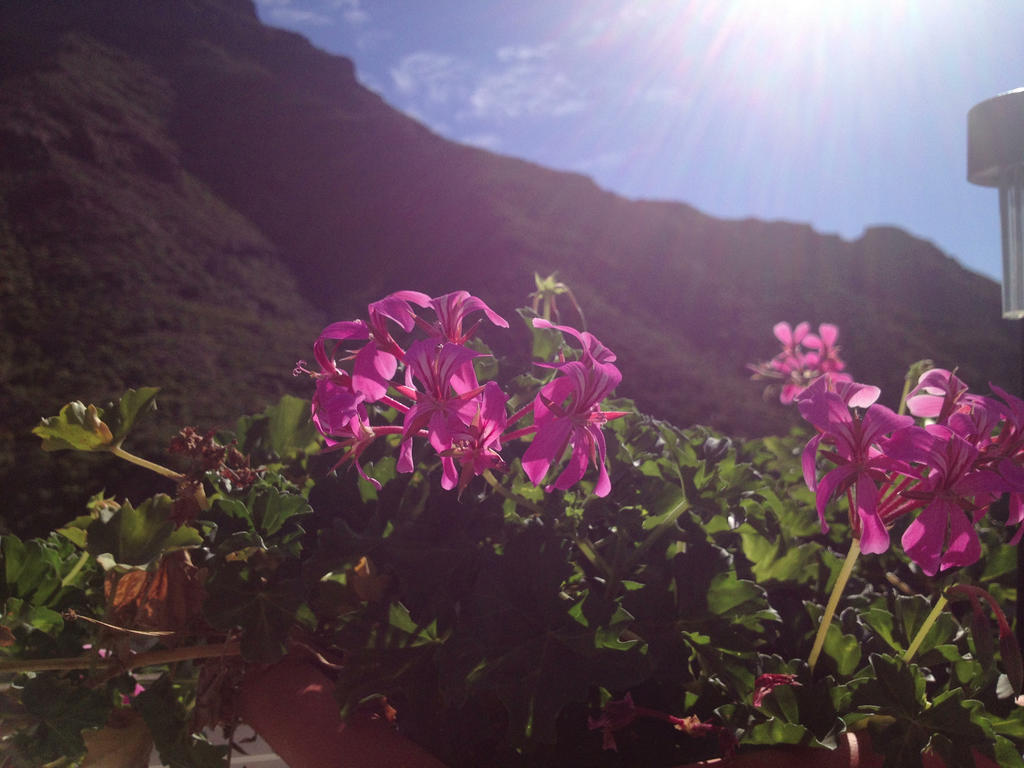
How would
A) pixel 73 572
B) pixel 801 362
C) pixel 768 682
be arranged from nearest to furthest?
1. pixel 768 682
2. pixel 73 572
3. pixel 801 362

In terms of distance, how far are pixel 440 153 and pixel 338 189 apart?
74 cm

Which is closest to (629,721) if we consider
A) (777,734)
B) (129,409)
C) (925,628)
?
(777,734)

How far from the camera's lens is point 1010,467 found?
39 centimetres

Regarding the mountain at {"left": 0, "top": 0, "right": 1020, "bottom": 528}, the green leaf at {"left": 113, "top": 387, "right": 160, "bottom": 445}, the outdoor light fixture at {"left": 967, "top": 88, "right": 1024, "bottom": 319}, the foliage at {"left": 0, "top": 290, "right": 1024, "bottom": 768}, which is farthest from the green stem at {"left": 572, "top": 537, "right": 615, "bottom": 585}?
the mountain at {"left": 0, "top": 0, "right": 1020, "bottom": 528}

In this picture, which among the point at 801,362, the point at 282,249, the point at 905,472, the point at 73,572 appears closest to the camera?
the point at 905,472

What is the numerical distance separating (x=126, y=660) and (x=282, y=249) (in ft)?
10.6

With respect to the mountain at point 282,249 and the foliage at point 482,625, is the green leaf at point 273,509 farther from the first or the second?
the mountain at point 282,249

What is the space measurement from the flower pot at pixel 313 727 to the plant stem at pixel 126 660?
5 centimetres

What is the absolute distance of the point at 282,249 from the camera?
3516mm

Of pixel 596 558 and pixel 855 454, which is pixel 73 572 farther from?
pixel 855 454

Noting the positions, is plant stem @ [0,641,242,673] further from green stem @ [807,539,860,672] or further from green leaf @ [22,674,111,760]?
green stem @ [807,539,860,672]

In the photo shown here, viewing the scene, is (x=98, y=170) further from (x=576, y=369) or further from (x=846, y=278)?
(x=846, y=278)

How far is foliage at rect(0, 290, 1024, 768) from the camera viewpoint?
1.52 ft

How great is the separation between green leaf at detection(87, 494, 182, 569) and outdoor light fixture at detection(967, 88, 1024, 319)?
30.7 inches
